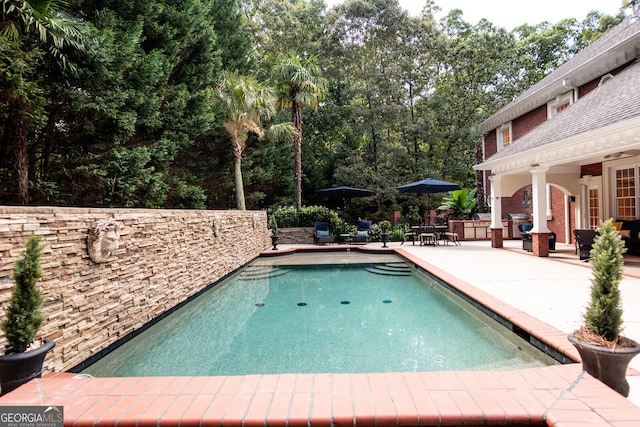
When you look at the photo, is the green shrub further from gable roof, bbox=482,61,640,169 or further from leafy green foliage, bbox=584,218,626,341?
leafy green foliage, bbox=584,218,626,341

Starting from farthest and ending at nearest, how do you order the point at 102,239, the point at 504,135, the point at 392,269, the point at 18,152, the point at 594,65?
the point at 504,135, the point at 594,65, the point at 392,269, the point at 18,152, the point at 102,239

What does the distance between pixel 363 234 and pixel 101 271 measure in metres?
11.6

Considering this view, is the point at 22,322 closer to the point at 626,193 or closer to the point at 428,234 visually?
the point at 428,234

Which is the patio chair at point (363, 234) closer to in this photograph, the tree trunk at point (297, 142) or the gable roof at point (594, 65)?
the tree trunk at point (297, 142)

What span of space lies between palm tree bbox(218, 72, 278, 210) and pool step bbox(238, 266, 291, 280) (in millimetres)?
5029

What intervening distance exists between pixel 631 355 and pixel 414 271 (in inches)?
263

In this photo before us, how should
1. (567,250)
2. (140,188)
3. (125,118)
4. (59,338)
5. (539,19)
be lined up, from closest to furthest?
→ 1. (59,338)
2. (125,118)
3. (140,188)
4. (567,250)
5. (539,19)

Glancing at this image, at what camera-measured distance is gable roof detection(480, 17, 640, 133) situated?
361 inches

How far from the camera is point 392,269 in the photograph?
9539mm

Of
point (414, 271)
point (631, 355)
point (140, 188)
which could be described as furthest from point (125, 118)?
point (631, 355)

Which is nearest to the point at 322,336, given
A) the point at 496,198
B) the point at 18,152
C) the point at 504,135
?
the point at 18,152

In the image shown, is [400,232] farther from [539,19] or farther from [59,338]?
[539,19]

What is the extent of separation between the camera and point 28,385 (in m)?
2.60

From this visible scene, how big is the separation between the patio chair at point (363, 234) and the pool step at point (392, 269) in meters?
4.25
